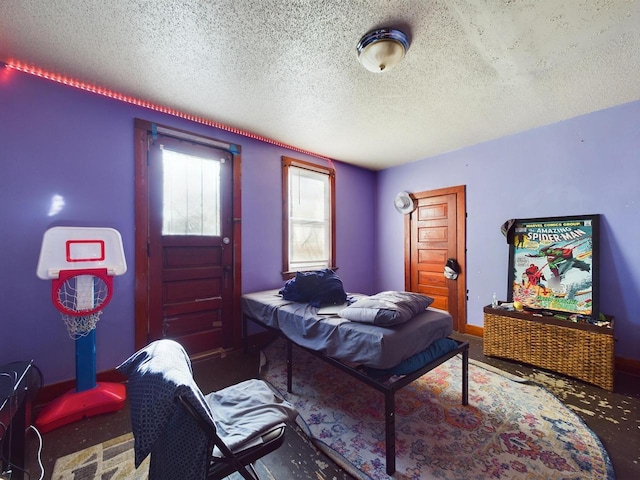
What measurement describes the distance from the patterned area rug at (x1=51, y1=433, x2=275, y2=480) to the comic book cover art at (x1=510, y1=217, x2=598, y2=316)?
313cm

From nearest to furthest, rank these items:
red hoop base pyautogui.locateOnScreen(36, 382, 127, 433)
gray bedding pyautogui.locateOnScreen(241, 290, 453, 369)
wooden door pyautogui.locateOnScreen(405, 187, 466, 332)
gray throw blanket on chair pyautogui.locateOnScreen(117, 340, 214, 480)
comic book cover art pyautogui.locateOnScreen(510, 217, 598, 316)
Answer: gray throw blanket on chair pyautogui.locateOnScreen(117, 340, 214, 480) < gray bedding pyautogui.locateOnScreen(241, 290, 453, 369) < red hoop base pyautogui.locateOnScreen(36, 382, 127, 433) < comic book cover art pyautogui.locateOnScreen(510, 217, 598, 316) < wooden door pyautogui.locateOnScreen(405, 187, 466, 332)

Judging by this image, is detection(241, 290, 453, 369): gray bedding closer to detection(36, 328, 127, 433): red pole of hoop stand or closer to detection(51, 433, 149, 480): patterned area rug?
detection(51, 433, 149, 480): patterned area rug

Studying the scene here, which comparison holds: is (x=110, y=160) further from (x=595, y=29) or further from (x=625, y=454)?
(x=625, y=454)

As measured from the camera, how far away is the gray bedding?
156 cm

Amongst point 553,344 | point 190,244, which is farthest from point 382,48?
point 553,344

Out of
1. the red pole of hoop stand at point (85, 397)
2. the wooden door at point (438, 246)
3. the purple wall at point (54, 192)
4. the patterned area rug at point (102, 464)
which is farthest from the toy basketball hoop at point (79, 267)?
the wooden door at point (438, 246)

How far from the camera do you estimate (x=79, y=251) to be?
1925mm

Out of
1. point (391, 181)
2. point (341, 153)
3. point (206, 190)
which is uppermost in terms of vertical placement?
point (341, 153)

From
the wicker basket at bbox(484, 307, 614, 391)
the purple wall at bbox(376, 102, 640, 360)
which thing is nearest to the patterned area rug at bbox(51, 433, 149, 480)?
the wicker basket at bbox(484, 307, 614, 391)

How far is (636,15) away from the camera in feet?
4.92

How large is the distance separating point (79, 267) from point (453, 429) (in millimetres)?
2841

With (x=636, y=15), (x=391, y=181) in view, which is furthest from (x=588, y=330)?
(x=391, y=181)

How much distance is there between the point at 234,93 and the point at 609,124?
3625mm

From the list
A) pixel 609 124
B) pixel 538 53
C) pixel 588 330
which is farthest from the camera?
pixel 609 124
